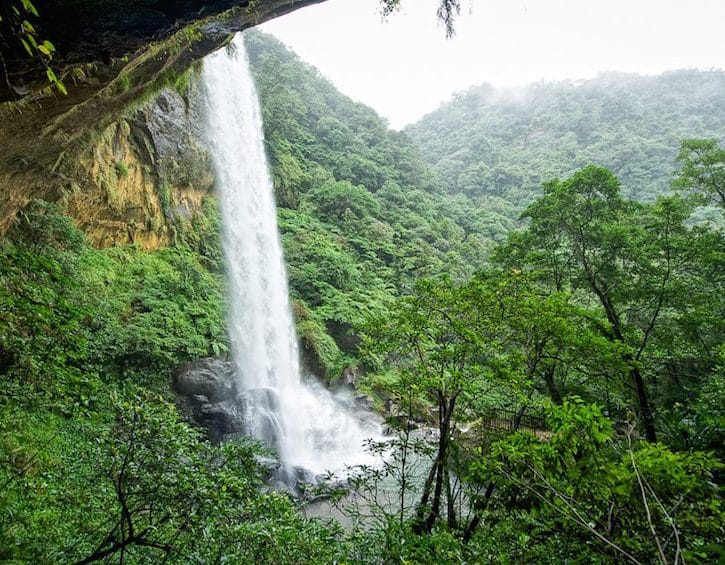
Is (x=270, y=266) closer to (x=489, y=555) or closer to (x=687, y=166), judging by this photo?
(x=687, y=166)

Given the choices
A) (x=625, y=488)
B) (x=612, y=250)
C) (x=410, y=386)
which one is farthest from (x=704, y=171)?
(x=625, y=488)

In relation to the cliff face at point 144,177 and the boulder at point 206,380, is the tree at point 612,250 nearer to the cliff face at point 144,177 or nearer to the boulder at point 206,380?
the boulder at point 206,380

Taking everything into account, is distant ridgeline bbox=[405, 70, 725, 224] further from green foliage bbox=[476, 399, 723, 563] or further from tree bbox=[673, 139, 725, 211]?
green foliage bbox=[476, 399, 723, 563]

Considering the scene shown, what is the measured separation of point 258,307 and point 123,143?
7.29m

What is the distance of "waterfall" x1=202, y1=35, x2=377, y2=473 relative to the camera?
496 inches

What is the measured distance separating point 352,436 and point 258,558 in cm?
1191

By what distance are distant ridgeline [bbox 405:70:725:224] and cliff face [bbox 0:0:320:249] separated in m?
32.3

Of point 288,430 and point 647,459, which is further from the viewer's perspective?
point 288,430

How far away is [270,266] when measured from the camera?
17.8 m

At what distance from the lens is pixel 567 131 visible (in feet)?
181

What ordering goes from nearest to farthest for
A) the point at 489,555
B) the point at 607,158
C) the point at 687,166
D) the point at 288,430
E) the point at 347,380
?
the point at 489,555
the point at 687,166
the point at 288,430
the point at 347,380
the point at 607,158

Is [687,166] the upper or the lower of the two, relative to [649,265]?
upper

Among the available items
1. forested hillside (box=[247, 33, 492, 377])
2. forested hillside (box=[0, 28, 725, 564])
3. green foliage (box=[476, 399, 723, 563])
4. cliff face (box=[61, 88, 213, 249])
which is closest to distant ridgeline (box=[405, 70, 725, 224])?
forested hillside (box=[247, 33, 492, 377])

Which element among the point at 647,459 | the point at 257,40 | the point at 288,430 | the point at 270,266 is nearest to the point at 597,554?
the point at 647,459
